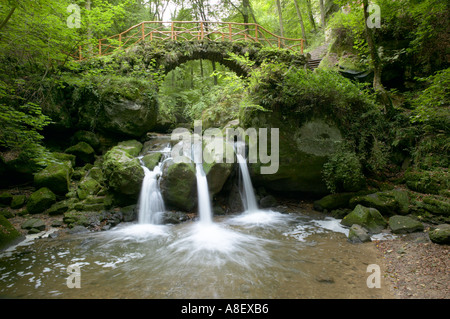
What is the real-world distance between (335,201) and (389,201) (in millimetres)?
1454

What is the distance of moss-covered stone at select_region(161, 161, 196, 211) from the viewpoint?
716cm

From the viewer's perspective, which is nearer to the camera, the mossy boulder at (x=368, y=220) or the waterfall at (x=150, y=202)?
the mossy boulder at (x=368, y=220)

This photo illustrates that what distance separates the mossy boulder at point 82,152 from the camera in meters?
8.49

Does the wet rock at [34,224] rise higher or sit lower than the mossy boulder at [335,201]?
lower

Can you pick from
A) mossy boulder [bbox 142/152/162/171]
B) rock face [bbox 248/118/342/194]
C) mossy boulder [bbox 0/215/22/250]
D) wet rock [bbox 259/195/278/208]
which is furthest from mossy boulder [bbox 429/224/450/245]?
mossy boulder [bbox 0/215/22/250]

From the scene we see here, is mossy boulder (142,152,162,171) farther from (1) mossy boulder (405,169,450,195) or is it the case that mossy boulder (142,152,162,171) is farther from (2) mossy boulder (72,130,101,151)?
(1) mossy boulder (405,169,450,195)

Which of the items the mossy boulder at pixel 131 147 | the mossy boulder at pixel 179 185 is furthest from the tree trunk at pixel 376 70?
the mossy boulder at pixel 131 147

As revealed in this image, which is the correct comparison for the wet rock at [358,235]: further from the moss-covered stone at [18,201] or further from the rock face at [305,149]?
the moss-covered stone at [18,201]

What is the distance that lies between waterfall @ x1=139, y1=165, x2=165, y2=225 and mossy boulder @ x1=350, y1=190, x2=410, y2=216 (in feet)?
20.6

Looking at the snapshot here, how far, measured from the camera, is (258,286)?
3502mm

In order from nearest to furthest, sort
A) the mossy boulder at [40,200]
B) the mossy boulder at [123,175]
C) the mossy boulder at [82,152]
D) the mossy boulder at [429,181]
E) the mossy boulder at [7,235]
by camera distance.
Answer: the mossy boulder at [7,235], the mossy boulder at [429,181], the mossy boulder at [40,200], the mossy boulder at [123,175], the mossy boulder at [82,152]

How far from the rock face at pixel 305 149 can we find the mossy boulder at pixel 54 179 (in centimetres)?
647
